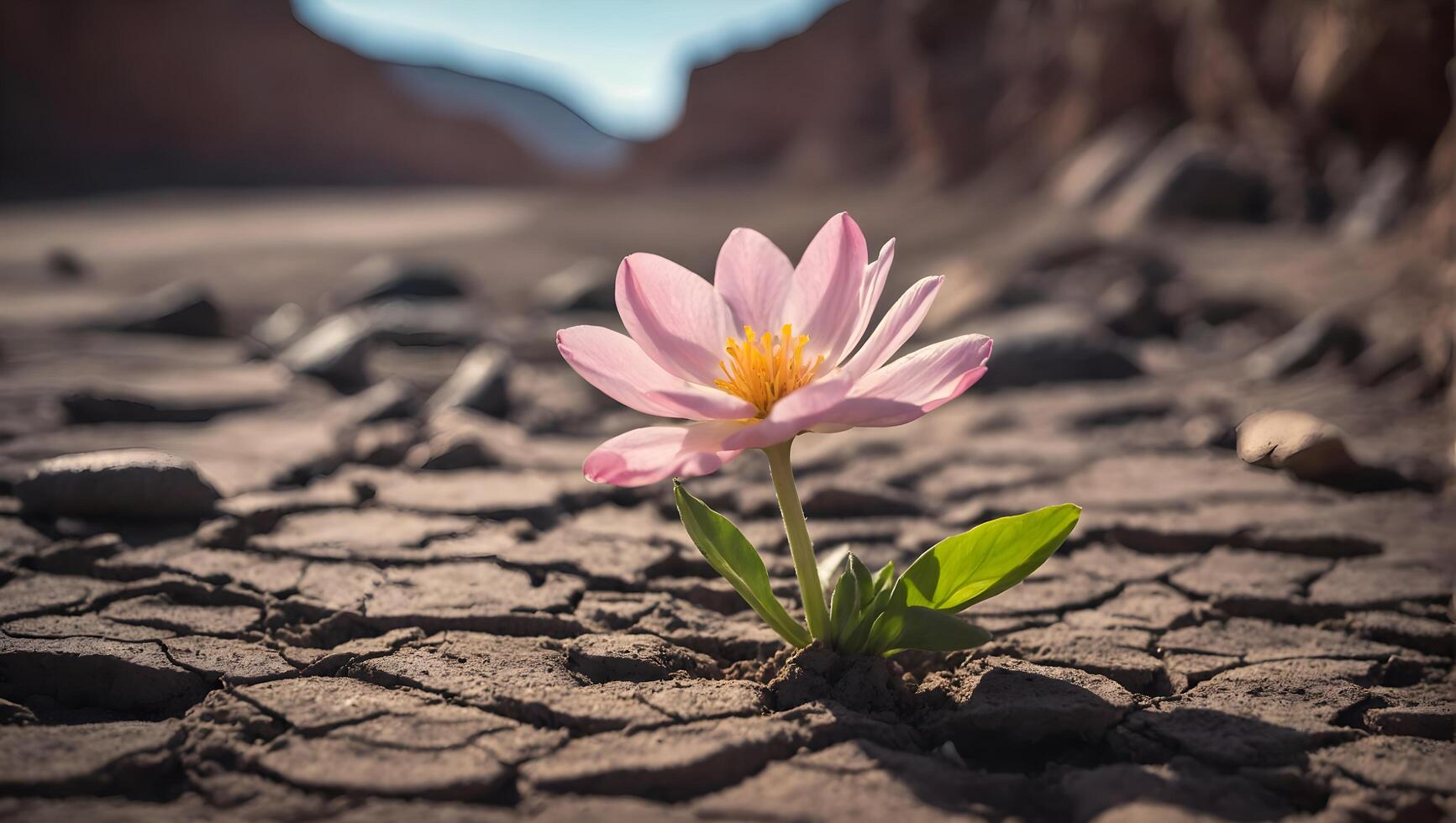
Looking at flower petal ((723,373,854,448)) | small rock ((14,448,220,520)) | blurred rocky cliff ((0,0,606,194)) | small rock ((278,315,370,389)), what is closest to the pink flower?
flower petal ((723,373,854,448))

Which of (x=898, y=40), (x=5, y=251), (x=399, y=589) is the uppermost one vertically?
(x=898, y=40)

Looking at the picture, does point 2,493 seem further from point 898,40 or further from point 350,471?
point 898,40

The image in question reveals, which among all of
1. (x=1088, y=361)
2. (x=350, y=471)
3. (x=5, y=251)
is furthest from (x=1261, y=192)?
(x=5, y=251)

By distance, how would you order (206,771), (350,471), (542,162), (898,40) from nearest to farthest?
(206,771), (350,471), (898,40), (542,162)

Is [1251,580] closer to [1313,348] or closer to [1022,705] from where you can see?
[1022,705]

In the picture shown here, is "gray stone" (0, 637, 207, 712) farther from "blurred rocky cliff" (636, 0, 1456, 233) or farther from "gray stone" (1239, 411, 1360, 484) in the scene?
"blurred rocky cliff" (636, 0, 1456, 233)

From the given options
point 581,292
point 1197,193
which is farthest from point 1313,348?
point 581,292
